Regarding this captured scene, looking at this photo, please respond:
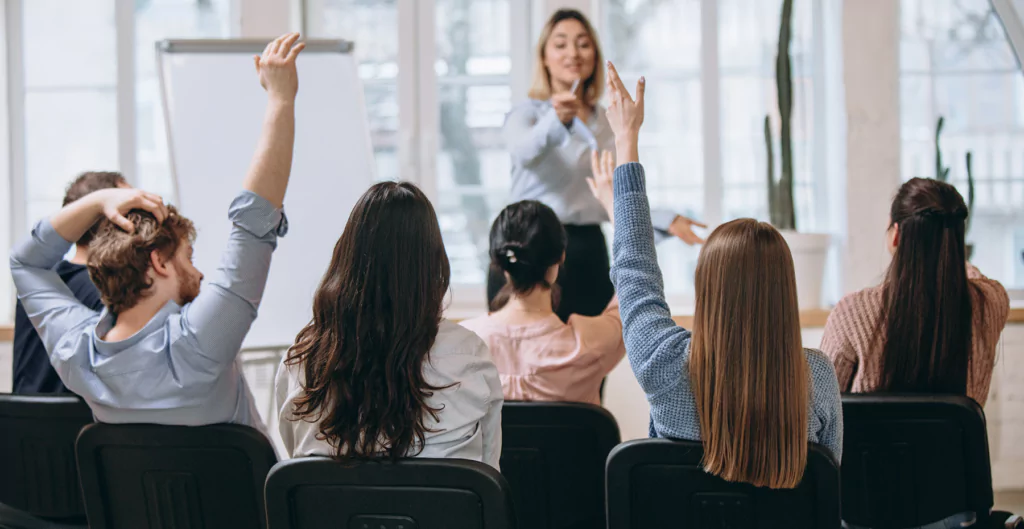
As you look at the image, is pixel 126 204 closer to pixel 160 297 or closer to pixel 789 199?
pixel 160 297

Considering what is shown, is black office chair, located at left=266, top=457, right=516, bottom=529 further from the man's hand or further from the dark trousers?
the dark trousers

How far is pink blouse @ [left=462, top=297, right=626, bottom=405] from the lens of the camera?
192cm

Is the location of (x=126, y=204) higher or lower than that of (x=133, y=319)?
higher

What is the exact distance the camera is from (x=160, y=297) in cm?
170

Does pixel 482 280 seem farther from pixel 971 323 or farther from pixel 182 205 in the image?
pixel 971 323

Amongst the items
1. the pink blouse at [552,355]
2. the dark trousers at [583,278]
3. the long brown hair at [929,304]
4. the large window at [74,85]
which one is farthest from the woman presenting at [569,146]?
the large window at [74,85]

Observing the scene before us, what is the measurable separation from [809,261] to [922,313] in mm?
1869

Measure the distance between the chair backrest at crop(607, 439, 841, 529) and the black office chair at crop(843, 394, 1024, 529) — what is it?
33cm

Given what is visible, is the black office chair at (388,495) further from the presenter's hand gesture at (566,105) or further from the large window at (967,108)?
the large window at (967,108)

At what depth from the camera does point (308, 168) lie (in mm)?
3117

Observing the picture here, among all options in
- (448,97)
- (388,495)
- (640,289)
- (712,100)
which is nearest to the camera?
(388,495)

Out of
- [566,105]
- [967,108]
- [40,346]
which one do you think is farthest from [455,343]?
[967,108]

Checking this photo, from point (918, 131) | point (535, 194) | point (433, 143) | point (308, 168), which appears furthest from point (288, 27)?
point (918, 131)

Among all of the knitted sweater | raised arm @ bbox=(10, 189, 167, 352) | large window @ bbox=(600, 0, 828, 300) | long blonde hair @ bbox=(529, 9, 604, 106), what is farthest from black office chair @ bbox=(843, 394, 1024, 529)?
large window @ bbox=(600, 0, 828, 300)
